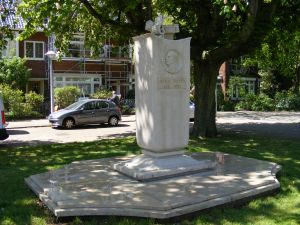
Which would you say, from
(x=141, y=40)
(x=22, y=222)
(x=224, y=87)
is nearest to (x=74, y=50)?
(x=224, y=87)

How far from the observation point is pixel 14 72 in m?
32.7

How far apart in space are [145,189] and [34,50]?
104ft

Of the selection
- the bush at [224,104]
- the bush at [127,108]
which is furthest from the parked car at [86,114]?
the bush at [224,104]

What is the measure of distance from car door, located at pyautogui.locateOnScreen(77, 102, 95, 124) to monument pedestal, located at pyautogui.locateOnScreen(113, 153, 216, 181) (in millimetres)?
15280

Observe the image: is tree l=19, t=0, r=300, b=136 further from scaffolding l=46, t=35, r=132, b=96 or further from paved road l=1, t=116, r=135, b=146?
scaffolding l=46, t=35, r=132, b=96

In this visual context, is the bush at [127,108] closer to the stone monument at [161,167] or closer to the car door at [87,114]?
the car door at [87,114]

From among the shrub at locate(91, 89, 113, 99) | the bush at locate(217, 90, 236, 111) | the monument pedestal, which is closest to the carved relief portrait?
the monument pedestal

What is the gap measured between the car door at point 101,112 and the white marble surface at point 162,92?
15.8m

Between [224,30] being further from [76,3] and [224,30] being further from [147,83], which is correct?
[147,83]

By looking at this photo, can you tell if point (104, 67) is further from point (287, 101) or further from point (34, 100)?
→ point (287, 101)

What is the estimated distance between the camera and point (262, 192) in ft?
22.6

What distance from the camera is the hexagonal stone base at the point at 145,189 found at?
5.93m

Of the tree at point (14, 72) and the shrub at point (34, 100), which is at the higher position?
the tree at point (14, 72)

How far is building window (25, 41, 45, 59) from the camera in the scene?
36.2 m
